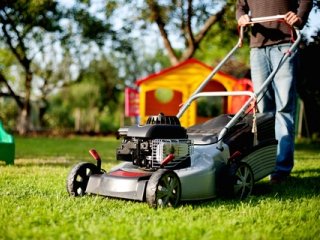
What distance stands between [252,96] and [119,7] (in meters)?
8.02

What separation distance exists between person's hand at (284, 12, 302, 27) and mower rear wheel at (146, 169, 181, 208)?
1.74m

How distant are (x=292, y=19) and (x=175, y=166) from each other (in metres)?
1.63

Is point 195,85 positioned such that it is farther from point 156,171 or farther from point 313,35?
point 156,171

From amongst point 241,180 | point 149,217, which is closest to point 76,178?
point 149,217

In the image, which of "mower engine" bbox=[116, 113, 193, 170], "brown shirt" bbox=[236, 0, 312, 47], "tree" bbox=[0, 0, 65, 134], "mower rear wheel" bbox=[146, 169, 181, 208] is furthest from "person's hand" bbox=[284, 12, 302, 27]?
"tree" bbox=[0, 0, 65, 134]

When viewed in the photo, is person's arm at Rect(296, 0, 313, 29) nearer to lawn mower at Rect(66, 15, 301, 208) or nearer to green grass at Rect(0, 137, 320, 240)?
lawn mower at Rect(66, 15, 301, 208)

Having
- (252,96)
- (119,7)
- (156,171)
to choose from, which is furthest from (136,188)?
(119,7)

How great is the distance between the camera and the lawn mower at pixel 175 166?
2758 millimetres

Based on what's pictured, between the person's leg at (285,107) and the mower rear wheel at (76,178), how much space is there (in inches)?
65.0

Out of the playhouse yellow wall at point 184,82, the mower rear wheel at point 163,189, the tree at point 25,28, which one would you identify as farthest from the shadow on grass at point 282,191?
the tree at point 25,28

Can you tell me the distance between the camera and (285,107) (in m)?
3.90

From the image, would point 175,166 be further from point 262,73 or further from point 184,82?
point 184,82

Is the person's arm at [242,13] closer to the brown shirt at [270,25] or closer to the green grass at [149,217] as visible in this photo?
the brown shirt at [270,25]

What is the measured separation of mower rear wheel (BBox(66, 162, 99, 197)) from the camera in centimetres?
303
